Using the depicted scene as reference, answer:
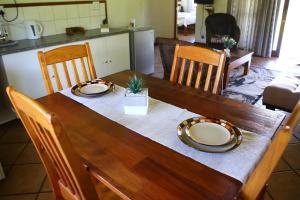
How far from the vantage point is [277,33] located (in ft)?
16.5

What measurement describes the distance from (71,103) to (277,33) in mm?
4919

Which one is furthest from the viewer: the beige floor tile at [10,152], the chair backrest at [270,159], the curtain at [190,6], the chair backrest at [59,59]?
the curtain at [190,6]

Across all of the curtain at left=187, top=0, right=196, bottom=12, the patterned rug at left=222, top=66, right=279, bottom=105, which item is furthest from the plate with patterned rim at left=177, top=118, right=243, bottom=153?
the curtain at left=187, top=0, right=196, bottom=12

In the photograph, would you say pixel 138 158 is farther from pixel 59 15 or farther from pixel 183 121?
pixel 59 15

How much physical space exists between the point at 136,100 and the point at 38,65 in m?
1.90

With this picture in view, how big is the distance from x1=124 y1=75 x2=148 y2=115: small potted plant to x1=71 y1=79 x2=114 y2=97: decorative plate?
0.30 m

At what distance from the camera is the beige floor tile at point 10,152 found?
7.03 feet

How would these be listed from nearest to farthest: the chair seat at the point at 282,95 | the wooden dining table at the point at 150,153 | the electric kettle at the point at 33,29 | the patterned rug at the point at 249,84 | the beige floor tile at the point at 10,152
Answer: the wooden dining table at the point at 150,153
the beige floor tile at the point at 10,152
the chair seat at the point at 282,95
the electric kettle at the point at 33,29
the patterned rug at the point at 249,84

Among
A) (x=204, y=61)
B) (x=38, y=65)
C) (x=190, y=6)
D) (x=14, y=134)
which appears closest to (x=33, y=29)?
(x=38, y=65)

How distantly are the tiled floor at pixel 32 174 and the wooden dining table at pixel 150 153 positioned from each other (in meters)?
0.79

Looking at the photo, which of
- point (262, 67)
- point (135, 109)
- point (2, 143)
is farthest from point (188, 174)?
point (262, 67)

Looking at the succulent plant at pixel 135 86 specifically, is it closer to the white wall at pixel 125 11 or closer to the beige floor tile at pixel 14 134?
the beige floor tile at pixel 14 134

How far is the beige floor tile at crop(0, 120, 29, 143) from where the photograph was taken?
7.98ft

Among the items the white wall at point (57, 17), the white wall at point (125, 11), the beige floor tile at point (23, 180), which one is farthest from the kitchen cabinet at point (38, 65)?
the beige floor tile at point (23, 180)
